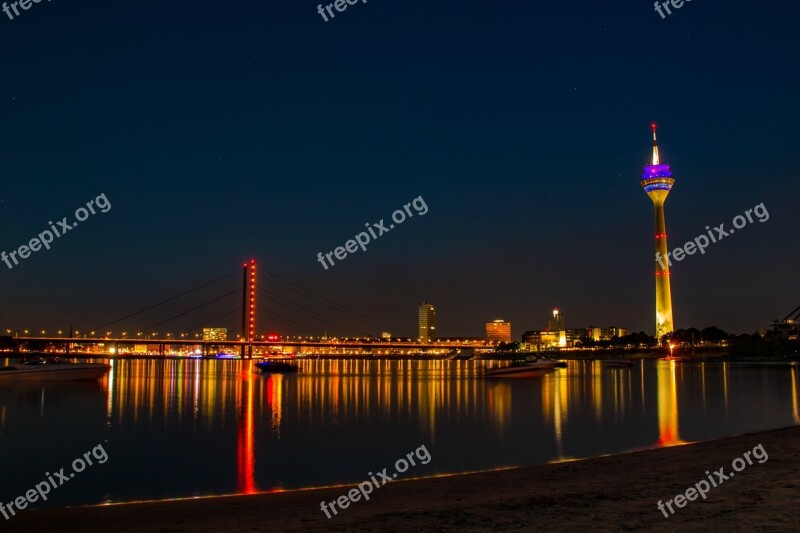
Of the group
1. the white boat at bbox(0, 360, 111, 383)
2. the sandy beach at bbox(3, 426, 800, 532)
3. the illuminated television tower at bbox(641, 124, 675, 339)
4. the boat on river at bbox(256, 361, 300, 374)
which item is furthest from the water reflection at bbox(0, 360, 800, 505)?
the illuminated television tower at bbox(641, 124, 675, 339)

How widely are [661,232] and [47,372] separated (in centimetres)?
15383

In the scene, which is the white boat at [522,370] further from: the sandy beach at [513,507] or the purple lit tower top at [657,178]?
the purple lit tower top at [657,178]

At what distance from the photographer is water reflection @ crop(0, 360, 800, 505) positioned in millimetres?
16250

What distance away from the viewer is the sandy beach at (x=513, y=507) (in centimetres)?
905

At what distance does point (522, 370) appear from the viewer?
209 ft

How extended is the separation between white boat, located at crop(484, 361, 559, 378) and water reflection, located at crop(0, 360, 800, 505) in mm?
19301

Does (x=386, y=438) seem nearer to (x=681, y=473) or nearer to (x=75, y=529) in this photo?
(x=681, y=473)

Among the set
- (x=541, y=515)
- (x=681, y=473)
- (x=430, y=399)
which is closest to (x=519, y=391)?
(x=430, y=399)

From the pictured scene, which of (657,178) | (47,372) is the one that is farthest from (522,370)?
(657,178)

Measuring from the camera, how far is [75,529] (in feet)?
34.3

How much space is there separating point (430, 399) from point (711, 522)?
29.4 meters

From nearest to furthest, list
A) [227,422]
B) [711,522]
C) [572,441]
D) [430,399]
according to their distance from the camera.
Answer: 1. [711,522]
2. [572,441]
3. [227,422]
4. [430,399]

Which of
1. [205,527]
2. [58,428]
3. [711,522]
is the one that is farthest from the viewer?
[58,428]

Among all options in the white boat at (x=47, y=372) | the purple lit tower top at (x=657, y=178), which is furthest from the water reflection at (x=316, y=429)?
the purple lit tower top at (x=657, y=178)
